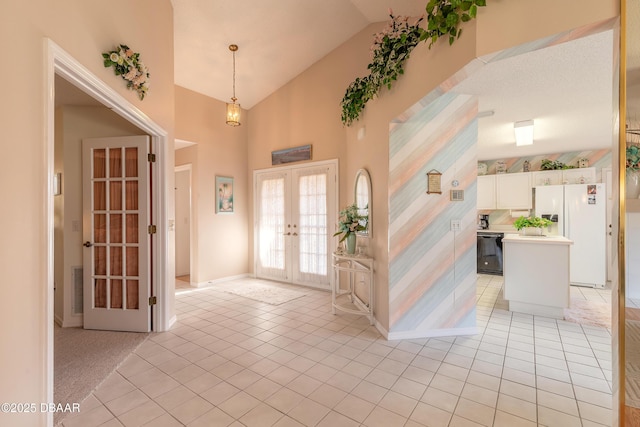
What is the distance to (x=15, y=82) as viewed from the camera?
1.34m

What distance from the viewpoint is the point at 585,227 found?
503 cm

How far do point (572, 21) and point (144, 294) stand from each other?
3999 mm

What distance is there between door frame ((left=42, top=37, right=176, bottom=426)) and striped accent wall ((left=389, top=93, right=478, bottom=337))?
2.38m

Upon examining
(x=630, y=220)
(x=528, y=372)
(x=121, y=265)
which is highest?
(x=630, y=220)

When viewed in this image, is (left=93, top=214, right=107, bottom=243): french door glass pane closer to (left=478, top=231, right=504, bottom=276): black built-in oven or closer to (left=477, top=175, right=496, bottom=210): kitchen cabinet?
(left=478, top=231, right=504, bottom=276): black built-in oven

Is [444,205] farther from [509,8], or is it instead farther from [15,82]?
[15,82]

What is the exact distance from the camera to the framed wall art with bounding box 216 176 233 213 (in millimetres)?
5422

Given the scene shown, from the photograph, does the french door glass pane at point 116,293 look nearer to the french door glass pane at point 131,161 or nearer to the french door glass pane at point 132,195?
the french door glass pane at point 132,195

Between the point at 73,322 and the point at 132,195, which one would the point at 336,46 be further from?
the point at 73,322

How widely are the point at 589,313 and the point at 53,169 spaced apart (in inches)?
214

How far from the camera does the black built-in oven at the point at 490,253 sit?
5910 mm

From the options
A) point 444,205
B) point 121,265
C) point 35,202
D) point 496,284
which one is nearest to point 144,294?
point 121,265

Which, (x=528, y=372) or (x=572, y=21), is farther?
(x=528, y=372)

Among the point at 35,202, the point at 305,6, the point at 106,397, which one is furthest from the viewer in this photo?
the point at 305,6
